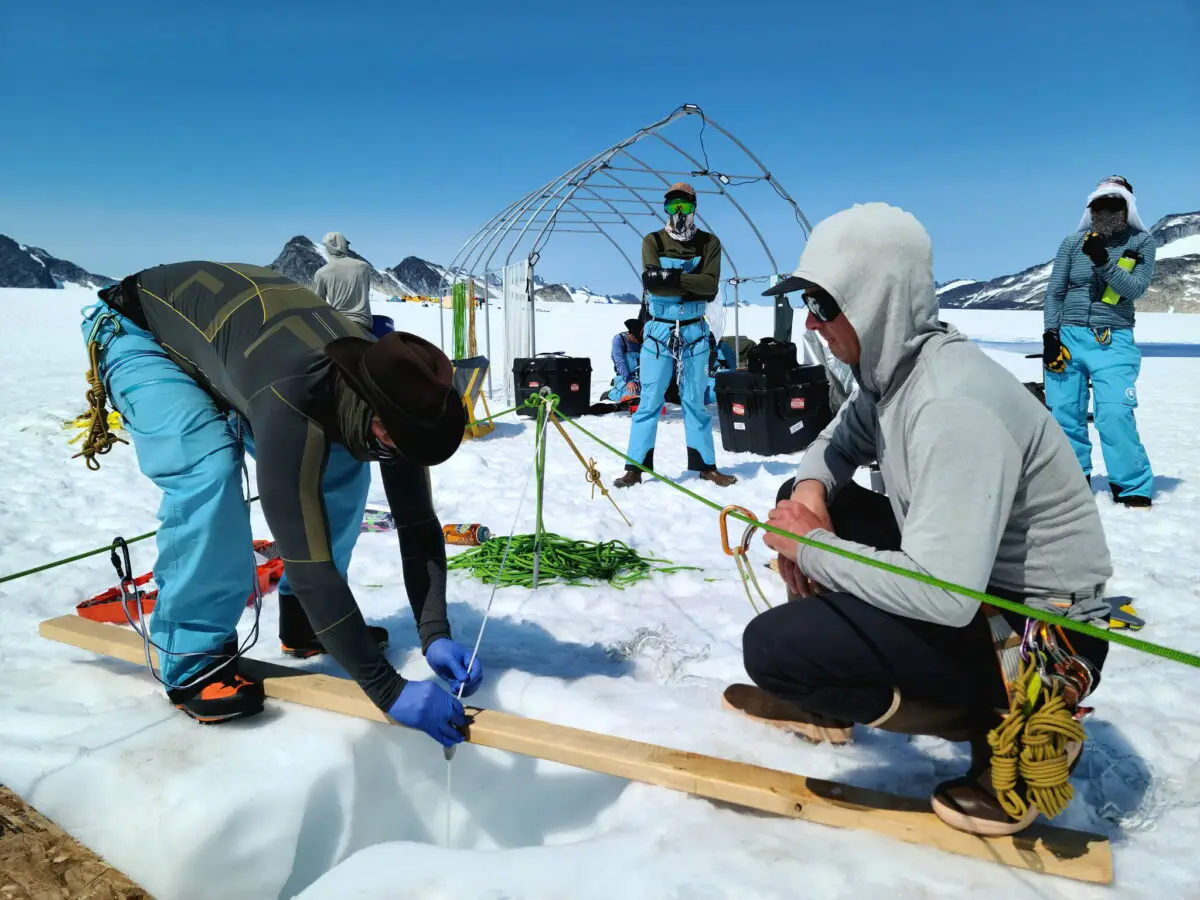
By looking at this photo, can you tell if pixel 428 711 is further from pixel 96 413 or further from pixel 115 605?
pixel 115 605

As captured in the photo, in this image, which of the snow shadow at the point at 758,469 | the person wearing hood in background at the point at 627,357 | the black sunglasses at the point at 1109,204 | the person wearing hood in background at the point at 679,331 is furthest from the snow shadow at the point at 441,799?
the person wearing hood in background at the point at 627,357

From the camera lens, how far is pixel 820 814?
1.72m

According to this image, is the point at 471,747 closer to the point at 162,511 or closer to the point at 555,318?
the point at 162,511

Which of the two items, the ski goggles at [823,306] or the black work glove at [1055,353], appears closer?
the ski goggles at [823,306]

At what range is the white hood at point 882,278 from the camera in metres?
1.55

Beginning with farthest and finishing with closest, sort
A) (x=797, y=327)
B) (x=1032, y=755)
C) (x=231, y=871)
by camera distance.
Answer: (x=797, y=327) → (x=231, y=871) → (x=1032, y=755)

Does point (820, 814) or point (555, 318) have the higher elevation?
point (555, 318)

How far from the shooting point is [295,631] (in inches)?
107

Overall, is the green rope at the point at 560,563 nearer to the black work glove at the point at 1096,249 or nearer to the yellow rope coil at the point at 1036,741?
the yellow rope coil at the point at 1036,741

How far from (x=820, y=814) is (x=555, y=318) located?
26.9m

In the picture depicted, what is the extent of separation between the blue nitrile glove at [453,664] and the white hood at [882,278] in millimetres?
1400

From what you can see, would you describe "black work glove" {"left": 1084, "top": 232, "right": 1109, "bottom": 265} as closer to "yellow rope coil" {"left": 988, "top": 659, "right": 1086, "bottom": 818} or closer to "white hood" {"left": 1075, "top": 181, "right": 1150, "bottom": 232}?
"white hood" {"left": 1075, "top": 181, "right": 1150, "bottom": 232}

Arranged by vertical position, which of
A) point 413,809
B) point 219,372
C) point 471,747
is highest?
point 219,372

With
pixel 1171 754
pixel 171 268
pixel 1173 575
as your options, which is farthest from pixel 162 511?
pixel 1173 575
